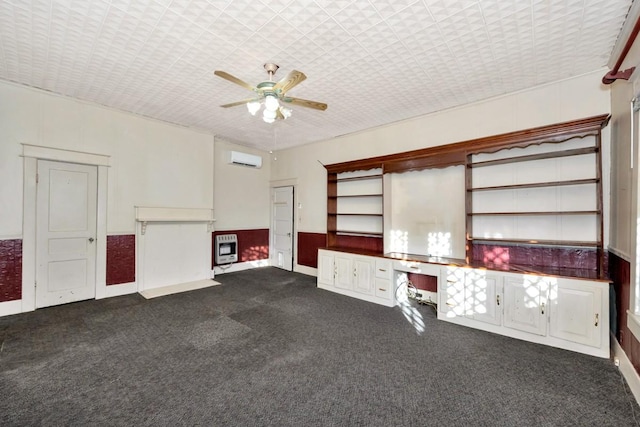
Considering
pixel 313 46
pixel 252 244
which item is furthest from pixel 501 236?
pixel 252 244

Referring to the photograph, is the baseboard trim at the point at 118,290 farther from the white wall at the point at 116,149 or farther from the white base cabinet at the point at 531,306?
the white base cabinet at the point at 531,306

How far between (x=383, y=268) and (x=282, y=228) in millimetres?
3120

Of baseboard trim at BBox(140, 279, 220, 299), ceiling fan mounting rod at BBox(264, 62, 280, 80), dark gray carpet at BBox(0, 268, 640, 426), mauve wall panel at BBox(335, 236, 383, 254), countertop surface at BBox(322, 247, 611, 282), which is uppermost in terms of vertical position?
ceiling fan mounting rod at BBox(264, 62, 280, 80)

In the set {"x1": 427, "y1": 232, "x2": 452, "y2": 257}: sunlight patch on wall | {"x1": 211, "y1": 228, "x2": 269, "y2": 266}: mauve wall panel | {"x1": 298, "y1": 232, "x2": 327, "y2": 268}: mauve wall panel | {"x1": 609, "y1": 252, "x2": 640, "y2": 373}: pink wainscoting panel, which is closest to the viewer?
{"x1": 609, "y1": 252, "x2": 640, "y2": 373}: pink wainscoting panel

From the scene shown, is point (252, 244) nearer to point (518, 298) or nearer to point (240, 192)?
point (240, 192)

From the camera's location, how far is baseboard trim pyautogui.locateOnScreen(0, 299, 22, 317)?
11.3 ft

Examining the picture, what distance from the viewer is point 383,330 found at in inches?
125

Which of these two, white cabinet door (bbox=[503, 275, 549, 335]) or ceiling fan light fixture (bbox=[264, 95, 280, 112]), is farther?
white cabinet door (bbox=[503, 275, 549, 335])

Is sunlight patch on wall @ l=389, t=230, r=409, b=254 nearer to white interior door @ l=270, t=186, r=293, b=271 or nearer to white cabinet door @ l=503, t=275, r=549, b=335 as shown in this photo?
white cabinet door @ l=503, t=275, r=549, b=335

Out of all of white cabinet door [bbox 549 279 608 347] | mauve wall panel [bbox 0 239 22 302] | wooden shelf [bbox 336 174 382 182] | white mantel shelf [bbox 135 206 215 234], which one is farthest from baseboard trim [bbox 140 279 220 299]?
white cabinet door [bbox 549 279 608 347]

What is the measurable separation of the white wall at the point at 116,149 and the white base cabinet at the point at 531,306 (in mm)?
4686

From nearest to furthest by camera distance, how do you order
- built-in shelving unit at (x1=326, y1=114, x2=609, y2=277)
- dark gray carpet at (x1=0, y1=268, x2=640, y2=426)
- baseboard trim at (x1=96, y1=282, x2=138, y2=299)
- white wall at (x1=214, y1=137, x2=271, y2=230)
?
dark gray carpet at (x1=0, y1=268, x2=640, y2=426), built-in shelving unit at (x1=326, y1=114, x2=609, y2=277), baseboard trim at (x1=96, y1=282, x2=138, y2=299), white wall at (x1=214, y1=137, x2=271, y2=230)

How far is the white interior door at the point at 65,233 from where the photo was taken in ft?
12.3

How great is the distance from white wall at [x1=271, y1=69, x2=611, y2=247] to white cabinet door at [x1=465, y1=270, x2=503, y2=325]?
147 centimetres
